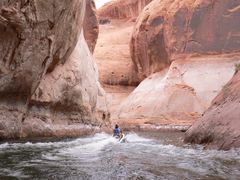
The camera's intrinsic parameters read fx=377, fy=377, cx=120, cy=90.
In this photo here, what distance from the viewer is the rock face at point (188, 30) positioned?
3631cm

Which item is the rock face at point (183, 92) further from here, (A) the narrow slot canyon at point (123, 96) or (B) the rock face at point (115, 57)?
(B) the rock face at point (115, 57)

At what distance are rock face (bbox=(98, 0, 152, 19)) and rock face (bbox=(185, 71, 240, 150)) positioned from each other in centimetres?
5409

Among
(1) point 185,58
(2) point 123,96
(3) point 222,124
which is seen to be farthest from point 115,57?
(3) point 222,124

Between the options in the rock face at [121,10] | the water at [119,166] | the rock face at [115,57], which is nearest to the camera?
the water at [119,166]

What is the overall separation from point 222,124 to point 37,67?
7324mm

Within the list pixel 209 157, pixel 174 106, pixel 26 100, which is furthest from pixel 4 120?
pixel 174 106

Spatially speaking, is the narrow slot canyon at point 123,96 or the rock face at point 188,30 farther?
the rock face at point 188,30

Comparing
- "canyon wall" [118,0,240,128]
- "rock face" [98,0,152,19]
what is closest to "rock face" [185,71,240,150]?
"canyon wall" [118,0,240,128]

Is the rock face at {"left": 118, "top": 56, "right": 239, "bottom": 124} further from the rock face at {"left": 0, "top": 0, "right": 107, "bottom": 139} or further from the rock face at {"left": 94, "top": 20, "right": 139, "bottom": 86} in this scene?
the rock face at {"left": 0, "top": 0, "right": 107, "bottom": 139}

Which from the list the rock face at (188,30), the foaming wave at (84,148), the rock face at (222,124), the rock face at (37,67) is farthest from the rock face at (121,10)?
the rock face at (222,124)

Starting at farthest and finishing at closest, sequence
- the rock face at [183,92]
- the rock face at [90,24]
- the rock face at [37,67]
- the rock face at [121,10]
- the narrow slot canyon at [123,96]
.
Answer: the rock face at [121,10] < the rock face at [90,24] < the rock face at [183,92] < the rock face at [37,67] < the narrow slot canyon at [123,96]

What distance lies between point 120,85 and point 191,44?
1429 centimetres

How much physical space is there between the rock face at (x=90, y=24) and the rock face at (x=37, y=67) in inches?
496

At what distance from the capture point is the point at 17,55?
1345cm
